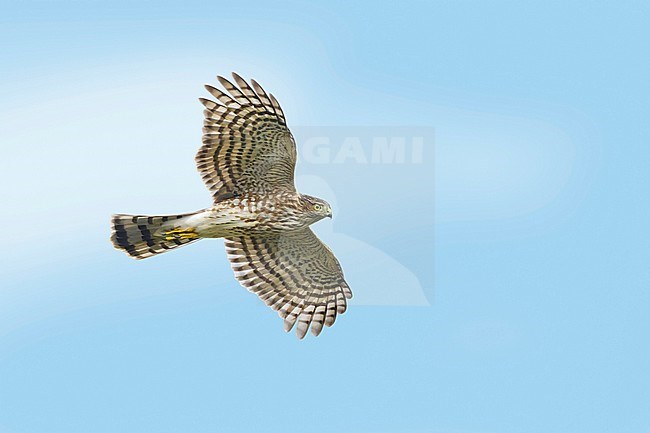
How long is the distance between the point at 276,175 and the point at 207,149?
3.13ft

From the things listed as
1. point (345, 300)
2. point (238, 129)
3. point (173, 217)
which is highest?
point (238, 129)

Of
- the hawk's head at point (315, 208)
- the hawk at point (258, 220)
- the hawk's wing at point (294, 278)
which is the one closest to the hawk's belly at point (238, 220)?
the hawk at point (258, 220)

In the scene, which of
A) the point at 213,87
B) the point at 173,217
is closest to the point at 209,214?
the point at 173,217

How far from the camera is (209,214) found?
17.4 meters

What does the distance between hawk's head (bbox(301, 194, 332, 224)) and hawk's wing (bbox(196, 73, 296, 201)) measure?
286 mm

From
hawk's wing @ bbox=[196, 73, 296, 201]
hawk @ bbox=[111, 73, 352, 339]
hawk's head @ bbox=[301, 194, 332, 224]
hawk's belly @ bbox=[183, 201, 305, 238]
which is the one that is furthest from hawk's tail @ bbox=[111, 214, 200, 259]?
hawk's head @ bbox=[301, 194, 332, 224]

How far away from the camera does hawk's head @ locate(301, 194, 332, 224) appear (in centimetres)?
1753

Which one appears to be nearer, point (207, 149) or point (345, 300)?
point (207, 149)

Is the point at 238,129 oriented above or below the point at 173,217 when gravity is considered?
above

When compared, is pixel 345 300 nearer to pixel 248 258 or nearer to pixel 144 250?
pixel 248 258

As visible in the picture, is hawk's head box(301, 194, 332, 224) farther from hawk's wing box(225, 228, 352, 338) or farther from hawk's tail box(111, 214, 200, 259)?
hawk's tail box(111, 214, 200, 259)

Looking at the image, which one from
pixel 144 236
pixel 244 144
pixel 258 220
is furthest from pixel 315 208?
pixel 144 236

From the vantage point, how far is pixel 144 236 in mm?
17781

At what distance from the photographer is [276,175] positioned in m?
17.5
